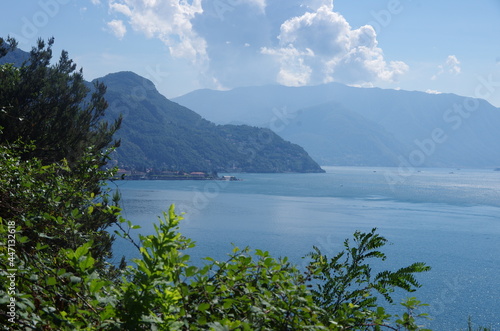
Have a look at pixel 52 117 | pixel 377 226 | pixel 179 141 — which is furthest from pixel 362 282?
pixel 179 141

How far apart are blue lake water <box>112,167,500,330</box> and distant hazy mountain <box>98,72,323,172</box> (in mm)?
31350

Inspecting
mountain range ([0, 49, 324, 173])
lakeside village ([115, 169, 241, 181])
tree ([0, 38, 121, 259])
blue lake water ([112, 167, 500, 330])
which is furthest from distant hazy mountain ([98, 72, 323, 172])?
tree ([0, 38, 121, 259])

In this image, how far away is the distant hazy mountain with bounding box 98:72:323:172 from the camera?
12256cm

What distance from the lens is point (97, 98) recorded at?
15.6 m

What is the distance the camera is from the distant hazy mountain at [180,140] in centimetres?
12256

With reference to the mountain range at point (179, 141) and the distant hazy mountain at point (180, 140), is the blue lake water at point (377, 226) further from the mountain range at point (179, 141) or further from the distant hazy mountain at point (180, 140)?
the distant hazy mountain at point (180, 140)

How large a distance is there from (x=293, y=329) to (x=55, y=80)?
14.8 m

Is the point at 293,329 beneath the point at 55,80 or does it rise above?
beneath

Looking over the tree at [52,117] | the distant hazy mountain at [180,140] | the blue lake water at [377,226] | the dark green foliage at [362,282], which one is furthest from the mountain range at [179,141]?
the dark green foliage at [362,282]

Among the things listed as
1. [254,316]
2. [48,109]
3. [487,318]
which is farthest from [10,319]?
[487,318]

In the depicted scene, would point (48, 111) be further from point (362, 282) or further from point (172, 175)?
point (172, 175)

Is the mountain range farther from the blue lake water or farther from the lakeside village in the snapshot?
the blue lake water

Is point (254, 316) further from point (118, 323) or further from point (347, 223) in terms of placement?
point (347, 223)

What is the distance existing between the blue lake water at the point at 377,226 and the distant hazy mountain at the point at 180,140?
31350mm
